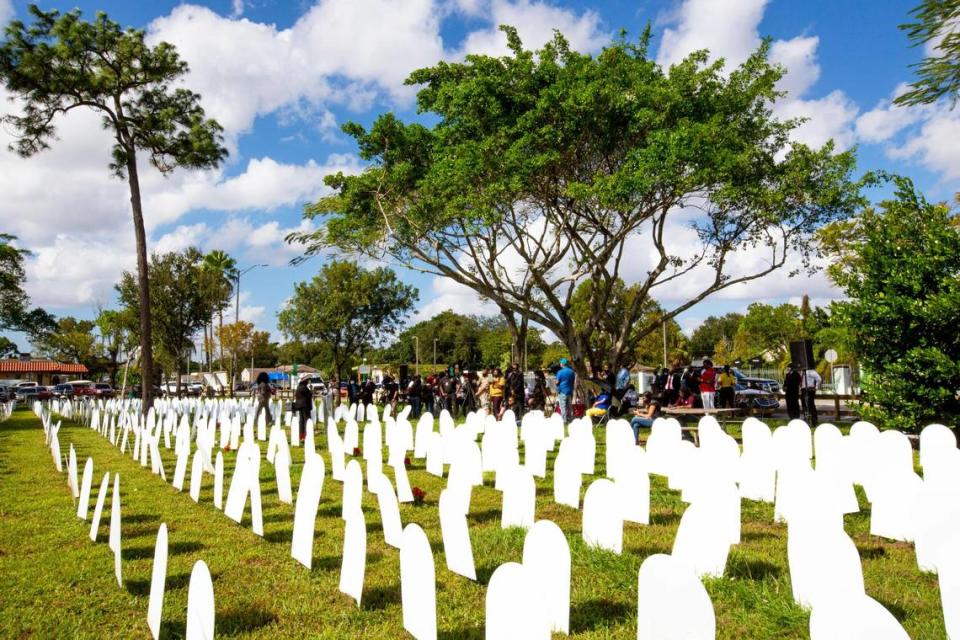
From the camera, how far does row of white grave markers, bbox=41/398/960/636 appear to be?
120 inches

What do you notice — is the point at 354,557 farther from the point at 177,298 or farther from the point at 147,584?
the point at 177,298

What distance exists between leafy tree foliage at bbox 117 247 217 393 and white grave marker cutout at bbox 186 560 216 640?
33.0 meters

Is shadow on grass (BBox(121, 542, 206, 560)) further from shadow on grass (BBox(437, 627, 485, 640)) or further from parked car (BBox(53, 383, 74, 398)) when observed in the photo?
parked car (BBox(53, 383, 74, 398))

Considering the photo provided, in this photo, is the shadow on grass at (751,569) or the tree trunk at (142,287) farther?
the tree trunk at (142,287)

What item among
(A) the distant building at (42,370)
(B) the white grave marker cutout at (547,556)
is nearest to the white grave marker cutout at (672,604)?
(B) the white grave marker cutout at (547,556)

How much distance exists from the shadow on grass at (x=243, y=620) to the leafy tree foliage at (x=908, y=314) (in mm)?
7806

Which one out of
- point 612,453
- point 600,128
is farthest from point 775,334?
point 612,453

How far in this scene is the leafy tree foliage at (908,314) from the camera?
7699mm

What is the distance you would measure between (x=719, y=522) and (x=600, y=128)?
1285cm

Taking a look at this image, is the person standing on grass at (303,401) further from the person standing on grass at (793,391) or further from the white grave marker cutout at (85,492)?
the person standing on grass at (793,391)

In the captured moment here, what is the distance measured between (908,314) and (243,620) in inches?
319

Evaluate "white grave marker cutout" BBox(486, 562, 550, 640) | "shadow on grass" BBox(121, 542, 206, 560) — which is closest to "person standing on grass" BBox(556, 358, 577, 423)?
"shadow on grass" BBox(121, 542, 206, 560)

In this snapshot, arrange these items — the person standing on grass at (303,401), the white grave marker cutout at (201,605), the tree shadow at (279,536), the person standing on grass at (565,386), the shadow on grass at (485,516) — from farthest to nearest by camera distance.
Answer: the person standing on grass at (303,401) → the person standing on grass at (565,386) → the shadow on grass at (485,516) → the tree shadow at (279,536) → the white grave marker cutout at (201,605)

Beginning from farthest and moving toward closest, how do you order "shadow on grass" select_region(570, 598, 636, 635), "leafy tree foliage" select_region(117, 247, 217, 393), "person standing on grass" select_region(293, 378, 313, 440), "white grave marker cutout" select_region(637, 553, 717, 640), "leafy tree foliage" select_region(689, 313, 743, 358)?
"leafy tree foliage" select_region(689, 313, 743, 358) → "leafy tree foliage" select_region(117, 247, 217, 393) → "person standing on grass" select_region(293, 378, 313, 440) → "shadow on grass" select_region(570, 598, 636, 635) → "white grave marker cutout" select_region(637, 553, 717, 640)
